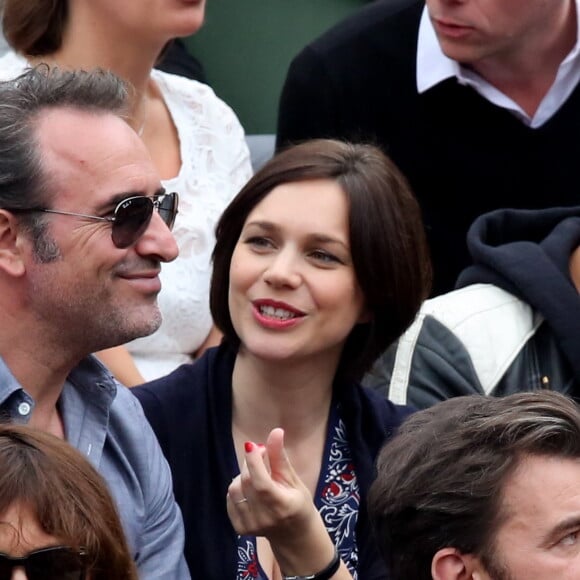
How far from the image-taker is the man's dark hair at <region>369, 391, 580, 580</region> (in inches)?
116

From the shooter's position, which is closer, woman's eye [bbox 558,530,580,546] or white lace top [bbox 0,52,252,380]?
woman's eye [bbox 558,530,580,546]

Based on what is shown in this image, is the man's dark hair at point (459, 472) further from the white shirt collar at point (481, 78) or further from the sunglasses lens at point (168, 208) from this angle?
the white shirt collar at point (481, 78)

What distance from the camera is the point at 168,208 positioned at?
11.5 ft

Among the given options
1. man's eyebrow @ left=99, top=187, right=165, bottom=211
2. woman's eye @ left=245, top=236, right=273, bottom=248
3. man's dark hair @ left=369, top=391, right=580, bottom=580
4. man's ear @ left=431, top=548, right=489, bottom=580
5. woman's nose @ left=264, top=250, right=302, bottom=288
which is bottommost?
man's ear @ left=431, top=548, right=489, bottom=580

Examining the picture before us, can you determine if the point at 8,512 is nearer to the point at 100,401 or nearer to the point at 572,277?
the point at 100,401

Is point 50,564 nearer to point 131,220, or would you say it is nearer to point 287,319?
point 131,220

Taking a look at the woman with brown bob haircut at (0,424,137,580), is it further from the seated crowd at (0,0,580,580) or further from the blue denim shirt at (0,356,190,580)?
the blue denim shirt at (0,356,190,580)

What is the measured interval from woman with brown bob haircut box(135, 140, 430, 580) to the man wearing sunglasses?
0.86 ft

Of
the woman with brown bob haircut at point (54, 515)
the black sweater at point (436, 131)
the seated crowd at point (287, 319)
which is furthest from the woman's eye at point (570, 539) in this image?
the black sweater at point (436, 131)

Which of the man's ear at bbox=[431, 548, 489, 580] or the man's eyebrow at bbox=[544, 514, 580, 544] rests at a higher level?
the man's eyebrow at bbox=[544, 514, 580, 544]

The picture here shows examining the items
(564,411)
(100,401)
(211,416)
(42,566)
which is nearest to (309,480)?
(211,416)

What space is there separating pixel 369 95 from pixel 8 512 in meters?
2.56

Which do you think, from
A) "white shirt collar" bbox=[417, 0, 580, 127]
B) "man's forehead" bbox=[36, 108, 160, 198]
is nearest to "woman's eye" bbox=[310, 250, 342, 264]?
"man's forehead" bbox=[36, 108, 160, 198]

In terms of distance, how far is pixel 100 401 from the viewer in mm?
3346
